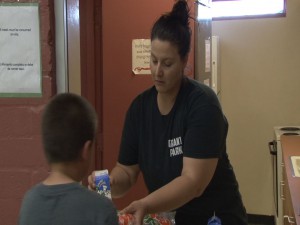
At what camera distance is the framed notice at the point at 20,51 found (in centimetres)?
154

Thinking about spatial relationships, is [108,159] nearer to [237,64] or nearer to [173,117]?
[173,117]

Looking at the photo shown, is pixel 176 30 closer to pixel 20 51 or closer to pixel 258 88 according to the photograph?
pixel 20 51

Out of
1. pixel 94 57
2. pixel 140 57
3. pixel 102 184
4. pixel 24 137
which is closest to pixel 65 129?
pixel 102 184

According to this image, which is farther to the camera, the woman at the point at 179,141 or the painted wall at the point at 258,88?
the painted wall at the point at 258,88

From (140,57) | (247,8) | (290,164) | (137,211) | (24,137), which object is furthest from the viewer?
(247,8)

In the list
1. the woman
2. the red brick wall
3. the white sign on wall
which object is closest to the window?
the white sign on wall

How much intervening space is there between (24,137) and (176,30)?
68 cm

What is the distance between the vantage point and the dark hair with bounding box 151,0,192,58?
150 cm

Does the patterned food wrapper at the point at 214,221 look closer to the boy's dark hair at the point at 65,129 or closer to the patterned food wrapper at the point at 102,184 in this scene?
the patterned food wrapper at the point at 102,184

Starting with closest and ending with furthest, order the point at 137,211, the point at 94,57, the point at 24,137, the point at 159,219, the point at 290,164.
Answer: the point at 137,211
the point at 159,219
the point at 24,137
the point at 290,164
the point at 94,57

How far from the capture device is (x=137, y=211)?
4.19 ft

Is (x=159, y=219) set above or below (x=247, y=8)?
below

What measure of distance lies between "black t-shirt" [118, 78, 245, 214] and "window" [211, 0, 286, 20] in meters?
2.96

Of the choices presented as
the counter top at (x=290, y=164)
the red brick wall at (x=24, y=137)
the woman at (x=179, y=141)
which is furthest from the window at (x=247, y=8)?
the red brick wall at (x=24, y=137)
